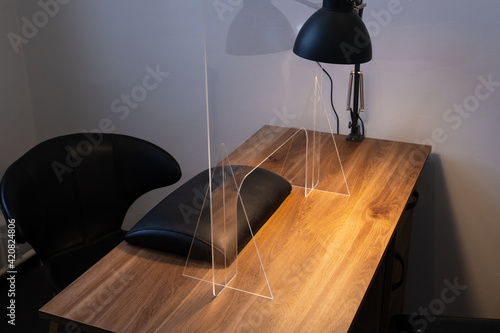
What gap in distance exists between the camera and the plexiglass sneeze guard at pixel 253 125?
1396 mm

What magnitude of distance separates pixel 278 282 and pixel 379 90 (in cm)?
109

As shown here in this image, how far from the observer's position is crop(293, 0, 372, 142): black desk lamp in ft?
5.26

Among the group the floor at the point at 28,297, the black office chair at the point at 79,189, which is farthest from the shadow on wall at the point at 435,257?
the floor at the point at 28,297

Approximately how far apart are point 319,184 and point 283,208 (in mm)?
204

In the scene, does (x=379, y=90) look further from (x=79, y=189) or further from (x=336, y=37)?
(x=79, y=189)

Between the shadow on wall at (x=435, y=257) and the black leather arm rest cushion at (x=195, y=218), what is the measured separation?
83 cm

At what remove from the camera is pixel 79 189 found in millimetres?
2053

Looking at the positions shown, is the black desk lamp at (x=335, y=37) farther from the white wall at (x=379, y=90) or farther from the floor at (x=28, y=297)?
→ the floor at (x=28, y=297)

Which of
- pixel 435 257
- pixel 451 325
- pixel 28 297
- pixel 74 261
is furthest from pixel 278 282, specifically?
pixel 28 297

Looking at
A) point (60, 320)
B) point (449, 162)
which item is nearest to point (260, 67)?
point (449, 162)

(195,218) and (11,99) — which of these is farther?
(11,99)

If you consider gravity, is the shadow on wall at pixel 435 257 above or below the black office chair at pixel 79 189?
below

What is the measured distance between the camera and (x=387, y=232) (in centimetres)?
159

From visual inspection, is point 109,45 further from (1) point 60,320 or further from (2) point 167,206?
(1) point 60,320
